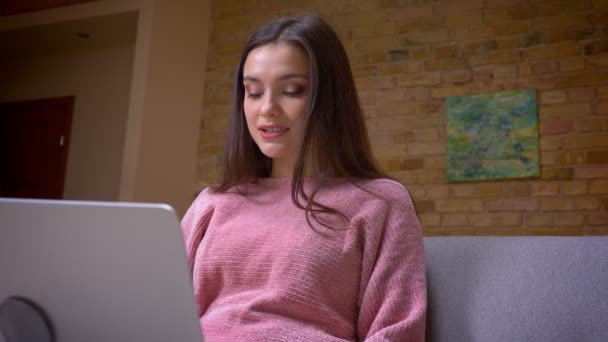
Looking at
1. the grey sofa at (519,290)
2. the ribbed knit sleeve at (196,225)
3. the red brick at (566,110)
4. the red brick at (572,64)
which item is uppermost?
the red brick at (572,64)

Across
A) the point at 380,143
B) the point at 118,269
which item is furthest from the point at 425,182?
the point at 118,269

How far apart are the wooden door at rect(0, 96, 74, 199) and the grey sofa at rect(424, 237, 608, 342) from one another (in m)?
4.35

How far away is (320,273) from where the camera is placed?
45.3 inches

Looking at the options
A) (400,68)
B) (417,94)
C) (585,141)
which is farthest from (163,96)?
(585,141)

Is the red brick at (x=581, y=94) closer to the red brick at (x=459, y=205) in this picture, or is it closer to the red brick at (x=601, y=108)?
the red brick at (x=601, y=108)

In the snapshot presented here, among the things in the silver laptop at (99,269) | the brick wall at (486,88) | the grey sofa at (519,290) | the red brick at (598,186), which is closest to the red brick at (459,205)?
the brick wall at (486,88)

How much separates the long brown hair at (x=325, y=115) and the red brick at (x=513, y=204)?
2324 mm

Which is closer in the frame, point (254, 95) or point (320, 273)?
point (320, 273)

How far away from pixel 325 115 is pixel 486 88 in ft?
8.47

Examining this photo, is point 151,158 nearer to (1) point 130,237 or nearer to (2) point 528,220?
(2) point 528,220

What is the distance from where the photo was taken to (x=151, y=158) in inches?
168

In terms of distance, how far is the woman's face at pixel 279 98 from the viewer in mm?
1308

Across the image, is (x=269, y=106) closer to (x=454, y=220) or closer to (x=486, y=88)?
(x=454, y=220)

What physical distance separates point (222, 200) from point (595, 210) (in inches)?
101
